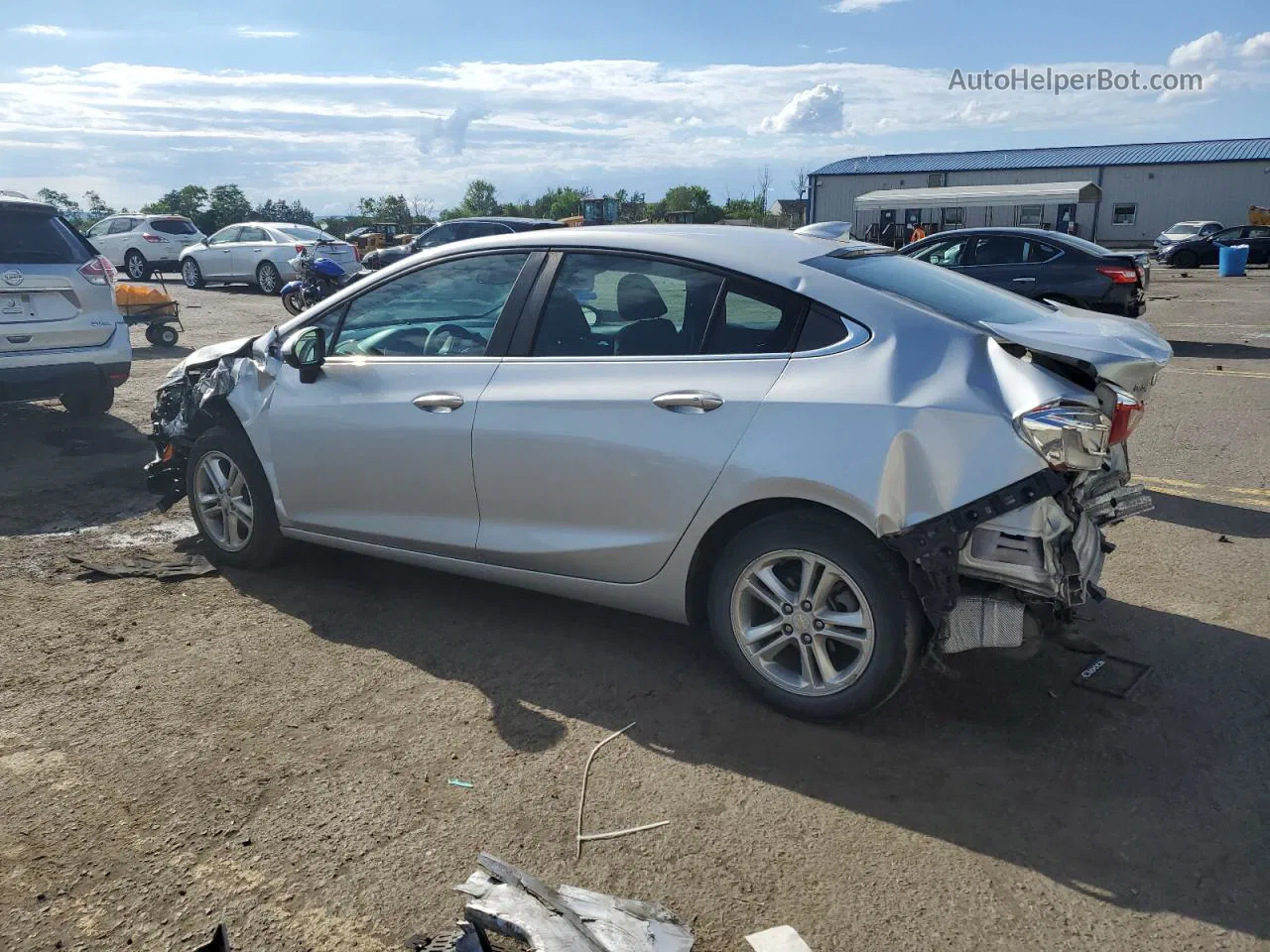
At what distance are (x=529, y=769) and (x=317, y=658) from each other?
4.25 feet

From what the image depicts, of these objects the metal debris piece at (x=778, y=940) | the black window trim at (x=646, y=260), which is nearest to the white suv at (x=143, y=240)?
the black window trim at (x=646, y=260)

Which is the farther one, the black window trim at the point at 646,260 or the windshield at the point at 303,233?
the windshield at the point at 303,233

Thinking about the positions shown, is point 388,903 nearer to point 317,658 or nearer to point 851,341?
point 317,658

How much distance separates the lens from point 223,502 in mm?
5180

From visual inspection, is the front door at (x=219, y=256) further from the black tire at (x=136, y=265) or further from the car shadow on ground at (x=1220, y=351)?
the car shadow on ground at (x=1220, y=351)

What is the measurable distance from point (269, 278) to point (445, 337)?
1900cm

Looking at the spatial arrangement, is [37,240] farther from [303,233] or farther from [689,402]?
[303,233]

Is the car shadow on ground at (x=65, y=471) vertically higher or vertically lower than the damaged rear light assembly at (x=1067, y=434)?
lower

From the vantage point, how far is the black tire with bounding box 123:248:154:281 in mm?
26062

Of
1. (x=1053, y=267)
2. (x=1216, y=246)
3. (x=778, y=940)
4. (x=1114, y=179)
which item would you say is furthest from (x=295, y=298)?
(x=1114, y=179)

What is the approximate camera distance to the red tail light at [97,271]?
8.20 meters

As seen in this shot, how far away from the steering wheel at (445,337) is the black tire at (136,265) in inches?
979

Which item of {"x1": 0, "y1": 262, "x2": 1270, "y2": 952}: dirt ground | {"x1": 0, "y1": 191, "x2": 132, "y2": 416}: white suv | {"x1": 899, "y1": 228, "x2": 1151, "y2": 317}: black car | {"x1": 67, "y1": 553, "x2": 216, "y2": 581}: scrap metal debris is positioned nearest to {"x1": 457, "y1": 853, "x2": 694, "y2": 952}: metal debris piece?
{"x1": 0, "y1": 262, "x2": 1270, "y2": 952}: dirt ground

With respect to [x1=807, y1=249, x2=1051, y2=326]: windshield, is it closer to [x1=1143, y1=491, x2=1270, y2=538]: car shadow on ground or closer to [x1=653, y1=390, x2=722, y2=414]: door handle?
[x1=653, y1=390, x2=722, y2=414]: door handle
